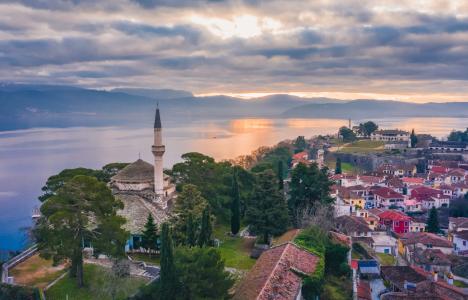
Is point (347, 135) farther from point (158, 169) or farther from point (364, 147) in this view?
point (158, 169)

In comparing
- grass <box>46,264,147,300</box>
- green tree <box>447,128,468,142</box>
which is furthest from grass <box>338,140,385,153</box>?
grass <box>46,264,147,300</box>

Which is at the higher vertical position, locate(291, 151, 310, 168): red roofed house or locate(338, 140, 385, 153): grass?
locate(338, 140, 385, 153): grass

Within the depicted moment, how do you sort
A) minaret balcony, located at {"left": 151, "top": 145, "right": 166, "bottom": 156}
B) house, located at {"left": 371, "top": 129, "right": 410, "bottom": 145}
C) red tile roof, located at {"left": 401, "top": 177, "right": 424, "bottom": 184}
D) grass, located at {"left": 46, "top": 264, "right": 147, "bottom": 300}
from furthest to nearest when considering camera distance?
house, located at {"left": 371, "top": 129, "right": 410, "bottom": 145} → red tile roof, located at {"left": 401, "top": 177, "right": 424, "bottom": 184} → minaret balcony, located at {"left": 151, "top": 145, "right": 166, "bottom": 156} → grass, located at {"left": 46, "top": 264, "right": 147, "bottom": 300}

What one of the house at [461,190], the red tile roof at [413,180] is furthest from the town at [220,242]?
the red tile roof at [413,180]

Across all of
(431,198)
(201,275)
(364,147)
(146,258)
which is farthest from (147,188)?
(364,147)

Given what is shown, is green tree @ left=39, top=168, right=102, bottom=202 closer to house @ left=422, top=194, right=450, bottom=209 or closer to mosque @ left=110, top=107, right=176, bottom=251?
mosque @ left=110, top=107, right=176, bottom=251

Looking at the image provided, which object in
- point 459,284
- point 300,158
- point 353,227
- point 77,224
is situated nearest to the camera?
point 77,224

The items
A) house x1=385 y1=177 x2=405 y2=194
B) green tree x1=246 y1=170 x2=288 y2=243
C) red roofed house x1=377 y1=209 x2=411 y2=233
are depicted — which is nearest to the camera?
green tree x1=246 y1=170 x2=288 y2=243
